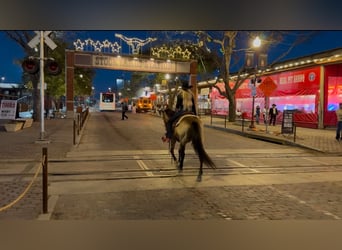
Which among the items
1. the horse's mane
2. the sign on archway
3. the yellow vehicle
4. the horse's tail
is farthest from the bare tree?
the yellow vehicle

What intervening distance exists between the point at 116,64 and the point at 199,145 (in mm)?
33047

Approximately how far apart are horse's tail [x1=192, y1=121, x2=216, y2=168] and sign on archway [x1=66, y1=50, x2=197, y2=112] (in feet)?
95.6

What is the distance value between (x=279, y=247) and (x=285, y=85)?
28035mm

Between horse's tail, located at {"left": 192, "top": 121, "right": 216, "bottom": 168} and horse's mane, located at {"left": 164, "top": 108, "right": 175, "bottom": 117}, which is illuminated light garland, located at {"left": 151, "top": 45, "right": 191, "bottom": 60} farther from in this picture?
horse's tail, located at {"left": 192, "top": 121, "right": 216, "bottom": 168}

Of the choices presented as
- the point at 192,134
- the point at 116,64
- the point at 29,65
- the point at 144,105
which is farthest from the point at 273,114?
the point at 144,105

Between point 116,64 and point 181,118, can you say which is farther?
point 116,64

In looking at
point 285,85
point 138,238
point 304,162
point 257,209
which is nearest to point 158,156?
point 304,162

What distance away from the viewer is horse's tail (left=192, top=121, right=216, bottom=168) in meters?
9.61

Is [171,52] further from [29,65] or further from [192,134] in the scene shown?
[192,134]

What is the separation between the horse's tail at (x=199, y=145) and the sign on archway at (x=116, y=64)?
95.6 feet

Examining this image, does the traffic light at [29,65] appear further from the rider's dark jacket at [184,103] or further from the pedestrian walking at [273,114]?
the pedestrian walking at [273,114]

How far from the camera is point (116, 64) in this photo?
41594 millimetres

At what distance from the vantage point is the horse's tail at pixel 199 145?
378 inches

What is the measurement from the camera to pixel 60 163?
38.3 ft
